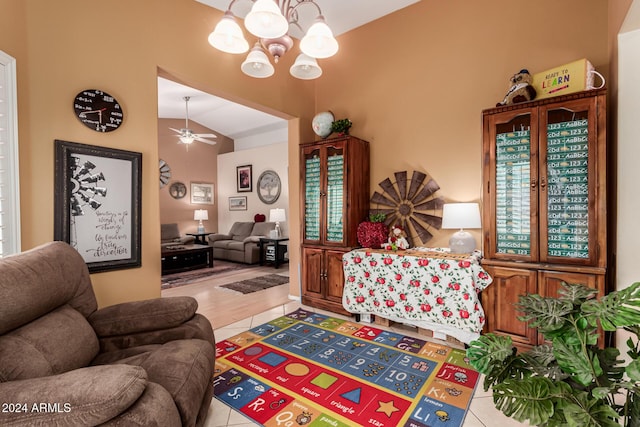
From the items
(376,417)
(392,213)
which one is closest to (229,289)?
(392,213)

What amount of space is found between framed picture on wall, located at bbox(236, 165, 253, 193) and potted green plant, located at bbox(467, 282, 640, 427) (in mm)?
7642

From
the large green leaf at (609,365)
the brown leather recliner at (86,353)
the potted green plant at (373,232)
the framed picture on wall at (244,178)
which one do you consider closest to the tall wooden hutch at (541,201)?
the potted green plant at (373,232)

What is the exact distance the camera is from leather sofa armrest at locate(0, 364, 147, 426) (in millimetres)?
952

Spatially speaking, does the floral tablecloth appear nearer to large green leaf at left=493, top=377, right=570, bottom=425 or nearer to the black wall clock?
large green leaf at left=493, top=377, right=570, bottom=425

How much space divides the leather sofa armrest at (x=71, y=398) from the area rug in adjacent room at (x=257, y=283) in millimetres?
3536

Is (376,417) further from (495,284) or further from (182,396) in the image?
(495,284)

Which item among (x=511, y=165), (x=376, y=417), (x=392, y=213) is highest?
(x=511, y=165)

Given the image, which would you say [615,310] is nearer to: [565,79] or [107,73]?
[565,79]

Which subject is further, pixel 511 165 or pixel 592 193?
pixel 511 165

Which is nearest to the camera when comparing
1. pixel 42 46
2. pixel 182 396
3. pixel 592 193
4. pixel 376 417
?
pixel 182 396

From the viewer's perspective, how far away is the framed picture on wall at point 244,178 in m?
8.28

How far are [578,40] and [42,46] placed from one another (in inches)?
161

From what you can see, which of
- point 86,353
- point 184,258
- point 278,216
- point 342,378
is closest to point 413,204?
point 342,378

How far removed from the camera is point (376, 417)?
182 cm
